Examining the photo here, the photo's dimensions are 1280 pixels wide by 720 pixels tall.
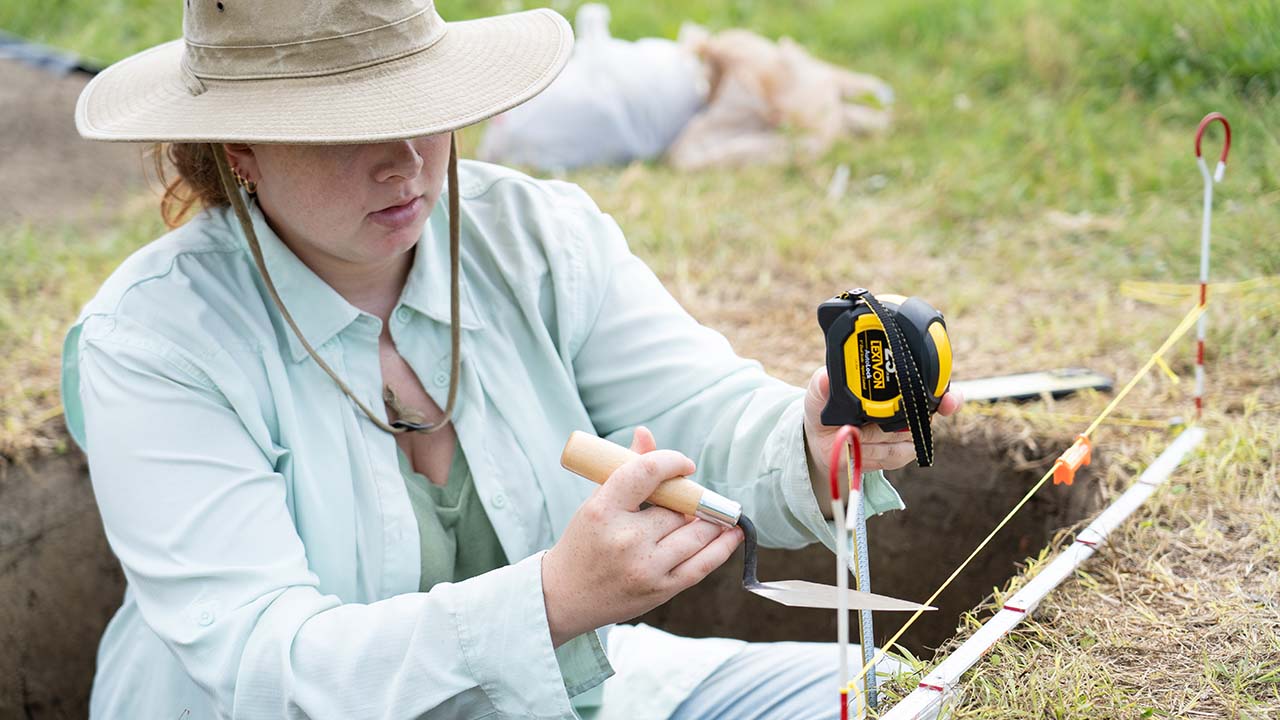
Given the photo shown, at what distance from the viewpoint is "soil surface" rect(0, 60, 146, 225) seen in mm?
4117

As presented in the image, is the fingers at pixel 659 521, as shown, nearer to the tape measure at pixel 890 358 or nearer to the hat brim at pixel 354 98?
the tape measure at pixel 890 358

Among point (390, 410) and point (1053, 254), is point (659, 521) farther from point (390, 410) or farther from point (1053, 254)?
point (1053, 254)

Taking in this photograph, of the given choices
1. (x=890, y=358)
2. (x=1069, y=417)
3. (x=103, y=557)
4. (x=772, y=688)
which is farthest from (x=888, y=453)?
(x=103, y=557)

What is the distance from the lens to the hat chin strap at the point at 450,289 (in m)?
1.65

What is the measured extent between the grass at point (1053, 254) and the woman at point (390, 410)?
495 millimetres

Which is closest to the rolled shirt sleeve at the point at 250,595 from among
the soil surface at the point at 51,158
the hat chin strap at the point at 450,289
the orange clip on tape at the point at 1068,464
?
the hat chin strap at the point at 450,289

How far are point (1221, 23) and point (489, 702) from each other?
3857 mm

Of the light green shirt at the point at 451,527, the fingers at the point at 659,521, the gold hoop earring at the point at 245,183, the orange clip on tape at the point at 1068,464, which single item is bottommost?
the light green shirt at the point at 451,527

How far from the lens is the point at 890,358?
4.34ft

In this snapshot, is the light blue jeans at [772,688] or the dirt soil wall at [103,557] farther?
the dirt soil wall at [103,557]

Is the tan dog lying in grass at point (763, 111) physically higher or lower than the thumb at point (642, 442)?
lower

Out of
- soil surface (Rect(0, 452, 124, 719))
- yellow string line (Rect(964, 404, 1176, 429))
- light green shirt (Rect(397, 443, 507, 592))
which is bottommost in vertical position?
soil surface (Rect(0, 452, 124, 719))

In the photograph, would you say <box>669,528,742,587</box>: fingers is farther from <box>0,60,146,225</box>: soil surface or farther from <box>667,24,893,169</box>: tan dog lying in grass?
<box>0,60,146,225</box>: soil surface

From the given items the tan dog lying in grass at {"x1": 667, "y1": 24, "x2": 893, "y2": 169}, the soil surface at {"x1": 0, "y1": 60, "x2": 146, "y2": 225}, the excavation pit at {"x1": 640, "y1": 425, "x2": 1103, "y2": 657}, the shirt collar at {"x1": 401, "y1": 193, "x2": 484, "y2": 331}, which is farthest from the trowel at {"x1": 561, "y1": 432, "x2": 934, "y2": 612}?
the soil surface at {"x1": 0, "y1": 60, "x2": 146, "y2": 225}
